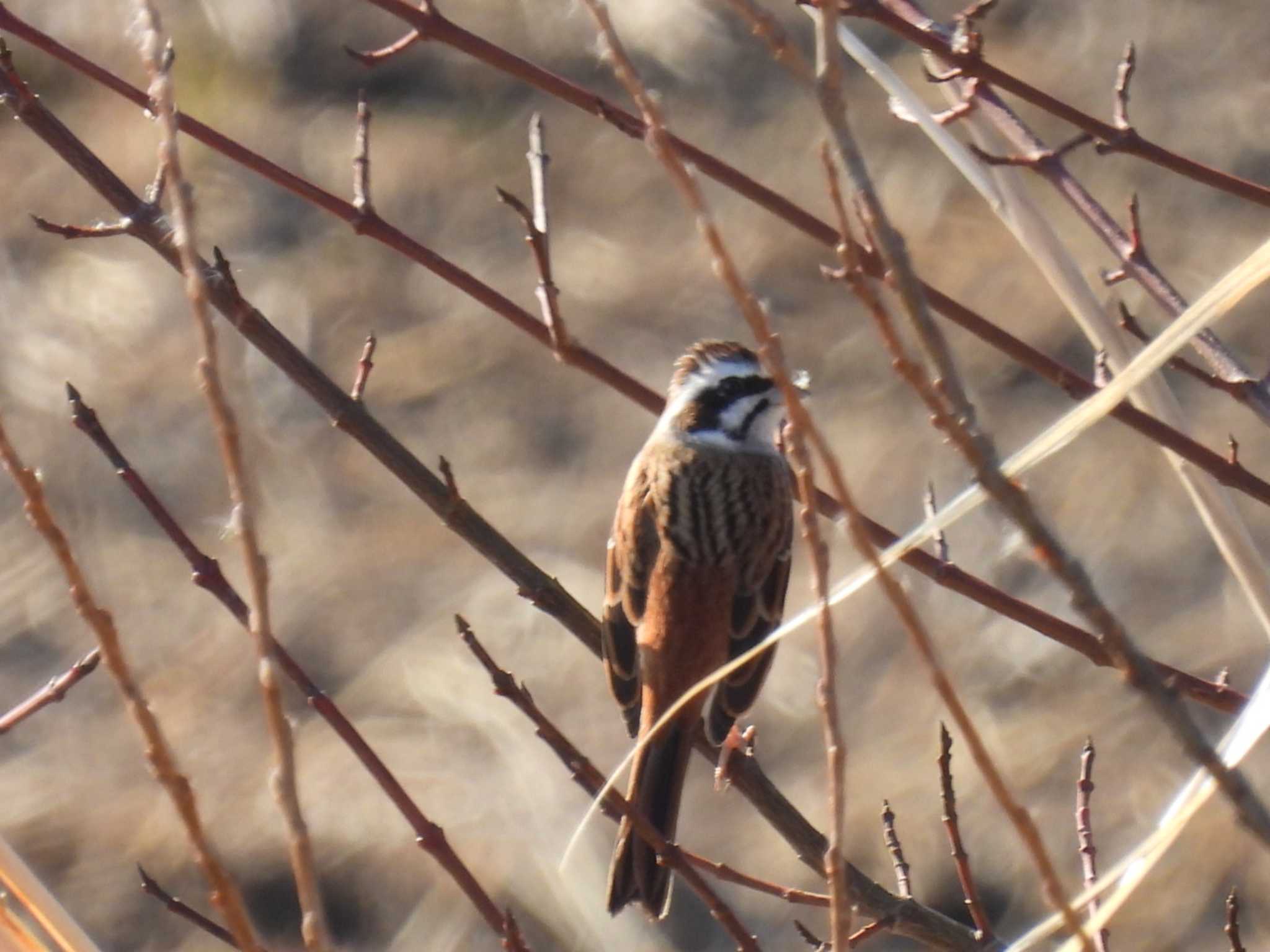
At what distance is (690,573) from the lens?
4477 millimetres

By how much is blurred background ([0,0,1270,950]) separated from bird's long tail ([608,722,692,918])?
295 centimetres

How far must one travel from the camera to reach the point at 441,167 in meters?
10.7

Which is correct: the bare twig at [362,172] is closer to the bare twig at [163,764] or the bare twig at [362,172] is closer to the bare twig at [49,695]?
the bare twig at [49,695]

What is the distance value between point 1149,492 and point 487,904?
648 centimetres

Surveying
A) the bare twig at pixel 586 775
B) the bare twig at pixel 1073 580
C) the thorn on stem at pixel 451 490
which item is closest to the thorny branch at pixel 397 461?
the thorn on stem at pixel 451 490

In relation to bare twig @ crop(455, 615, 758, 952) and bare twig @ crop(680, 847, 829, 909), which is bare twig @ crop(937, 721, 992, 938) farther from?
bare twig @ crop(455, 615, 758, 952)

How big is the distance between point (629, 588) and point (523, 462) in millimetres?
5208

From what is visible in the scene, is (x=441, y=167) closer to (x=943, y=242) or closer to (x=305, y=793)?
(x=943, y=242)

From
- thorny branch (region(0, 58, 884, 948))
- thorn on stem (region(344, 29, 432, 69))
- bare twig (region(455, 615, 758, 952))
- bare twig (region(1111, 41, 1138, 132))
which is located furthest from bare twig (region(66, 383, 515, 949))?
bare twig (region(1111, 41, 1138, 132))

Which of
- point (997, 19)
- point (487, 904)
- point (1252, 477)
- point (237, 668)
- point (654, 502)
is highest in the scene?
point (997, 19)

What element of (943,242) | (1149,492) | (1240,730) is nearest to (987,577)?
(1149,492)

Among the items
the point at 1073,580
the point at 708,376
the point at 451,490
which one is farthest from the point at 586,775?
the point at 708,376

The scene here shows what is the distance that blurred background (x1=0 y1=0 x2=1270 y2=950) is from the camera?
7703 mm

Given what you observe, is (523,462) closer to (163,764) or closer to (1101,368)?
(1101,368)
